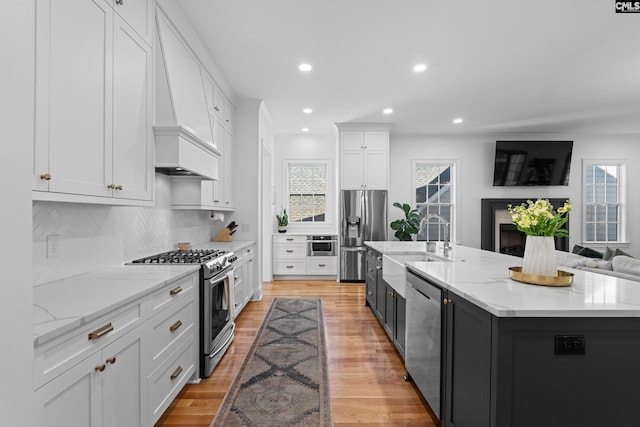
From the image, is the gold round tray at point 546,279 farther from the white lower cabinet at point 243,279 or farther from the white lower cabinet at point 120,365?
the white lower cabinet at point 243,279

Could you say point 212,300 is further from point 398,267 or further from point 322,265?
point 322,265

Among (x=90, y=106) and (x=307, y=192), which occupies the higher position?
(x=90, y=106)

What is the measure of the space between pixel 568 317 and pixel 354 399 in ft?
4.94

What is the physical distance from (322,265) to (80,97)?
5.12 metres

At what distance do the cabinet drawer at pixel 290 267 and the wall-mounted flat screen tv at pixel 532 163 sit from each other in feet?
14.2

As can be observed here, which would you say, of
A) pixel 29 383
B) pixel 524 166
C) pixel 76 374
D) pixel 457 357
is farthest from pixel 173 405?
pixel 524 166

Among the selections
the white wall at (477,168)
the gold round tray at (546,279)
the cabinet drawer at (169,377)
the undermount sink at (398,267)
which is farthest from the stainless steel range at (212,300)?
the white wall at (477,168)

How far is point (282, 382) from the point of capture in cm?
245

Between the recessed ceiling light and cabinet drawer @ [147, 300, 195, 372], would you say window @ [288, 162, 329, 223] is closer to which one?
the recessed ceiling light

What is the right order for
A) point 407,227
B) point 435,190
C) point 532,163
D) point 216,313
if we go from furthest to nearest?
point 435,190 → point 532,163 → point 407,227 → point 216,313

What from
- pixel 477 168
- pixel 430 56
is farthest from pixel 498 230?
pixel 430 56

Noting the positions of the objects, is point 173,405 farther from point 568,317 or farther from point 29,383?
point 568,317

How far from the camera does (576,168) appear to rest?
698 cm

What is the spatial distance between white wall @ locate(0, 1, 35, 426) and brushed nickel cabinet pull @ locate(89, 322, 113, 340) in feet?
1.18
